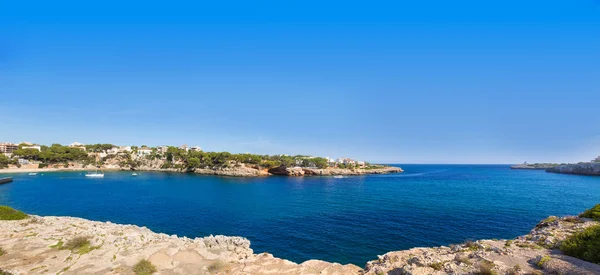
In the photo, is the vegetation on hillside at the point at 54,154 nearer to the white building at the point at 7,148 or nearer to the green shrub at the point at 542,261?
the white building at the point at 7,148

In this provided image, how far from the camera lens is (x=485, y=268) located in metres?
11.2

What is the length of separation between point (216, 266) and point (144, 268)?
4.31 metres

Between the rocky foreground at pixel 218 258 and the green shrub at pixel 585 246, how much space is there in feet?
2.41

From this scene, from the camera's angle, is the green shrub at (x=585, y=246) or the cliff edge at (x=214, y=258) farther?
the cliff edge at (x=214, y=258)

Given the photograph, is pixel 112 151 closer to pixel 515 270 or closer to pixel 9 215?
pixel 9 215

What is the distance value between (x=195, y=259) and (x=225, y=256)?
2.02 meters

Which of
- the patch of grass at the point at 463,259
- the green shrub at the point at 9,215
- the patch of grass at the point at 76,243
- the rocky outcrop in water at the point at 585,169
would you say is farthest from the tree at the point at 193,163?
the rocky outcrop in water at the point at 585,169

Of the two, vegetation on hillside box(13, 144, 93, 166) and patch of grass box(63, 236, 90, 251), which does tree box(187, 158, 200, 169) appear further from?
patch of grass box(63, 236, 90, 251)

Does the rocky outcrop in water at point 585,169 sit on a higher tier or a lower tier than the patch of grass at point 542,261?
higher

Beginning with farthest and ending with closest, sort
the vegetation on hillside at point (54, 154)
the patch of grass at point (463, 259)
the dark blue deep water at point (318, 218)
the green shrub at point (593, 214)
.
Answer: the vegetation on hillside at point (54, 154) → the dark blue deep water at point (318, 218) → the green shrub at point (593, 214) → the patch of grass at point (463, 259)

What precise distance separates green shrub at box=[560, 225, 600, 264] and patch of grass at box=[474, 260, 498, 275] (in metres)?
4.96

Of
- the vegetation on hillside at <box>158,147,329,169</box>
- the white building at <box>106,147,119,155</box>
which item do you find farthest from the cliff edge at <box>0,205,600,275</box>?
the white building at <box>106,147,119,155</box>

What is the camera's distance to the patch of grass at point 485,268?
11016 mm

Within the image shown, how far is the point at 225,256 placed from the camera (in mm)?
17781
